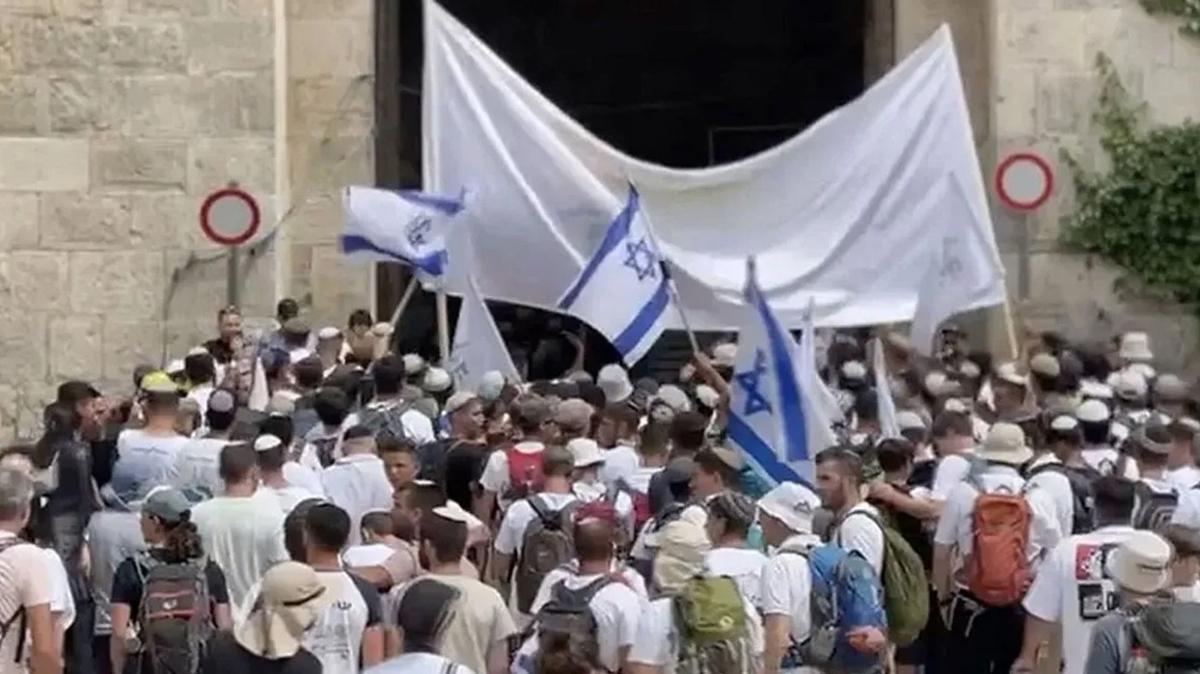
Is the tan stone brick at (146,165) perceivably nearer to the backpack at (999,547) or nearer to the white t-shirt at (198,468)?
the white t-shirt at (198,468)

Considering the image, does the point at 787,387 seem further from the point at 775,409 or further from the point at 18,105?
the point at 18,105

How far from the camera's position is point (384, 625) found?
845 cm

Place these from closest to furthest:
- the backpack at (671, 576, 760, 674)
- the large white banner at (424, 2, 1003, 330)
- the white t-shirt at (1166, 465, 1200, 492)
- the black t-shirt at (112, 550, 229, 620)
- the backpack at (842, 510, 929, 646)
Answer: the backpack at (671, 576, 760, 674) → the black t-shirt at (112, 550, 229, 620) → the backpack at (842, 510, 929, 646) → the white t-shirt at (1166, 465, 1200, 492) → the large white banner at (424, 2, 1003, 330)

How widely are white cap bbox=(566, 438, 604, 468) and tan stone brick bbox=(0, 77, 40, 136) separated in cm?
682

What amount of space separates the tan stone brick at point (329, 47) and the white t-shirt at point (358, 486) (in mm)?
7024

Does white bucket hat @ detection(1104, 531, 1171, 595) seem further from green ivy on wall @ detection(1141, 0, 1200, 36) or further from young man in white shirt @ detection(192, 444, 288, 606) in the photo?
green ivy on wall @ detection(1141, 0, 1200, 36)

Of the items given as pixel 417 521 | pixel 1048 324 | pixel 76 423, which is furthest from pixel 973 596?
pixel 1048 324

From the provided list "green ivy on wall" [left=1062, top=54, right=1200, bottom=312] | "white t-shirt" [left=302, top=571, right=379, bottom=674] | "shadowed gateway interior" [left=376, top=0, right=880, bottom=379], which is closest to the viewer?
"white t-shirt" [left=302, top=571, right=379, bottom=674]

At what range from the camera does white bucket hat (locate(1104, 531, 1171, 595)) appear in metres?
7.82

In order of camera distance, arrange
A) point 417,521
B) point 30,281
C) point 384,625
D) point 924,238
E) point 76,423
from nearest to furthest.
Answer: point 384,625 < point 417,521 < point 76,423 < point 924,238 < point 30,281

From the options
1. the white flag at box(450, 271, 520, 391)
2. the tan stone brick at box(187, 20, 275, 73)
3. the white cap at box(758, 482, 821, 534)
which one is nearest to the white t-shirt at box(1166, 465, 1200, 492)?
the white cap at box(758, 482, 821, 534)

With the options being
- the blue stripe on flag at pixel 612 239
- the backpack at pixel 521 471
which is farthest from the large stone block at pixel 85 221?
the backpack at pixel 521 471

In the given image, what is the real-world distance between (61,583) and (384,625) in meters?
1.16

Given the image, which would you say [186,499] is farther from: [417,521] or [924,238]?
[924,238]
